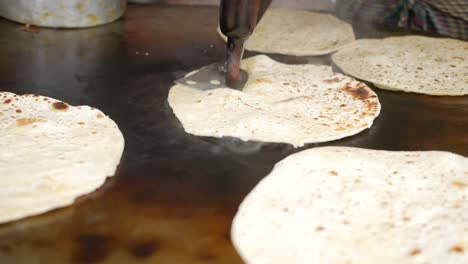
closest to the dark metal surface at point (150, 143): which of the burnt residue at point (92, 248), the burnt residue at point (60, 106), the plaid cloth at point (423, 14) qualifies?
the burnt residue at point (92, 248)

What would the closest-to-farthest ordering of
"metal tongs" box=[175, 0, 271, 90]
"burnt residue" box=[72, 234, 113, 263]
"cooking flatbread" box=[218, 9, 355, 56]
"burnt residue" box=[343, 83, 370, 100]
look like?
"burnt residue" box=[72, 234, 113, 263]
"metal tongs" box=[175, 0, 271, 90]
"burnt residue" box=[343, 83, 370, 100]
"cooking flatbread" box=[218, 9, 355, 56]

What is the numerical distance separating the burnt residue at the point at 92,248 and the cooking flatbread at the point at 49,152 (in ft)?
0.51

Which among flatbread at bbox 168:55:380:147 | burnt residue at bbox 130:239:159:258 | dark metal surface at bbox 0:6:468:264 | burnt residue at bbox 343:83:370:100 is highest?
burnt residue at bbox 343:83:370:100

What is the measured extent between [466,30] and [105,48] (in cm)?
191

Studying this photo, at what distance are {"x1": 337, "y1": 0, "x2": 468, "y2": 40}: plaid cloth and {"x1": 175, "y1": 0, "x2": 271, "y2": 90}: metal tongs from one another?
1.23 m

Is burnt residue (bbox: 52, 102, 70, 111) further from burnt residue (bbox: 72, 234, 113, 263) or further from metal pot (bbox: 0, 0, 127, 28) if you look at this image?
metal pot (bbox: 0, 0, 127, 28)

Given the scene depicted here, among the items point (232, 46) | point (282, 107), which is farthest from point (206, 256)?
point (232, 46)

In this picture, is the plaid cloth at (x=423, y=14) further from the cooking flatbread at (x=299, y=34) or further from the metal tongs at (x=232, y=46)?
the metal tongs at (x=232, y=46)

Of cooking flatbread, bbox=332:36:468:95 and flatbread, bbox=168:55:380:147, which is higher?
cooking flatbread, bbox=332:36:468:95

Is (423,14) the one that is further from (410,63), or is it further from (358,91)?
(358,91)

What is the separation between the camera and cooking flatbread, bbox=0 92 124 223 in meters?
1.38

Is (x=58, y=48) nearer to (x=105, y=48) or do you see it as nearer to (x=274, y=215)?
(x=105, y=48)

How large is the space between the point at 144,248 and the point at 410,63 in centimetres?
164

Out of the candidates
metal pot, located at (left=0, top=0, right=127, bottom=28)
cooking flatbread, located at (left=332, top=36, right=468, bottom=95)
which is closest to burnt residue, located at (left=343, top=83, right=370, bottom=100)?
cooking flatbread, located at (left=332, top=36, right=468, bottom=95)
